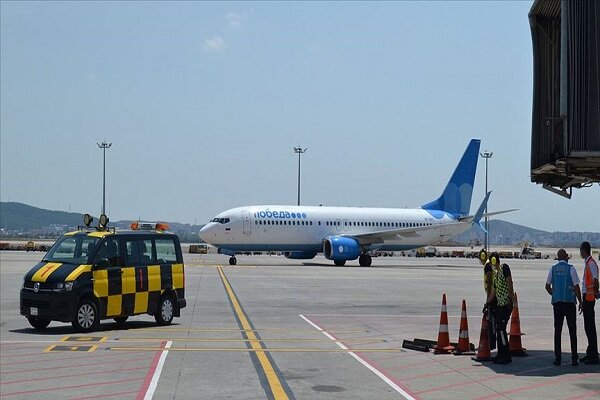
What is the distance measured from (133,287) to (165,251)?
134 cm

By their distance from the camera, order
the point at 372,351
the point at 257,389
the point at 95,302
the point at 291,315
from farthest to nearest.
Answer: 1. the point at 291,315
2. the point at 95,302
3. the point at 372,351
4. the point at 257,389

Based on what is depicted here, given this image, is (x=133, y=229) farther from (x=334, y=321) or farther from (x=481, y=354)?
(x=481, y=354)

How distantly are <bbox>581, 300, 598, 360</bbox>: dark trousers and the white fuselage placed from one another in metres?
40.6

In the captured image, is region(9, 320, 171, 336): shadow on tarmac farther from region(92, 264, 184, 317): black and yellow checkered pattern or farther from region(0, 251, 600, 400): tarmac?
region(92, 264, 184, 317): black and yellow checkered pattern

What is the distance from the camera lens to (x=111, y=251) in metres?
18.2

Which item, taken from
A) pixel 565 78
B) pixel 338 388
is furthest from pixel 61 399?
pixel 565 78

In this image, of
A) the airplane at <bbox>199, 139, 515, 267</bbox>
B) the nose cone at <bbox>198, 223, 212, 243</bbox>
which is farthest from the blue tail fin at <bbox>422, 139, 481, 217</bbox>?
the nose cone at <bbox>198, 223, 212, 243</bbox>

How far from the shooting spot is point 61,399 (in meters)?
10.2

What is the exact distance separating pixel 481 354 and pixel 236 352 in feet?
13.5

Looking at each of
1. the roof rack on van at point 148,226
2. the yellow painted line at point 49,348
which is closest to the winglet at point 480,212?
the roof rack on van at point 148,226

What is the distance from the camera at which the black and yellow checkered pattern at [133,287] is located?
17.8m

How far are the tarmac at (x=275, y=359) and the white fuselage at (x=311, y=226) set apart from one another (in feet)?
96.3

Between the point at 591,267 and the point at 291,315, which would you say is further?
the point at 291,315

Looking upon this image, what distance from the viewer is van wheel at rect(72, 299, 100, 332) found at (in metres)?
17.2
